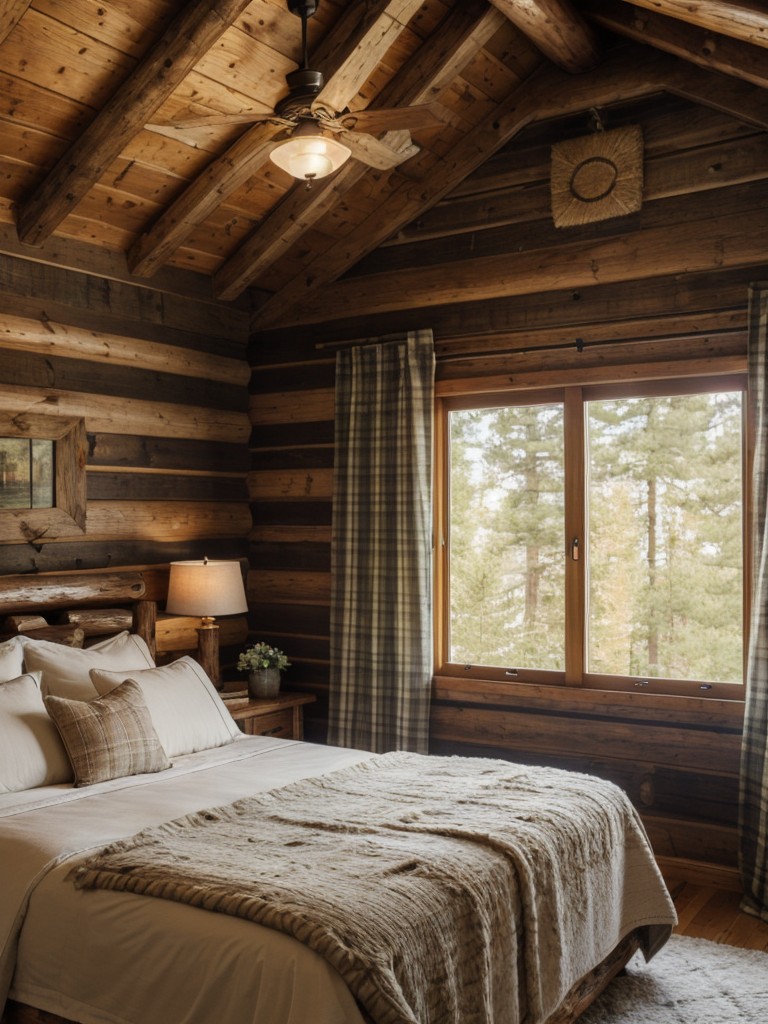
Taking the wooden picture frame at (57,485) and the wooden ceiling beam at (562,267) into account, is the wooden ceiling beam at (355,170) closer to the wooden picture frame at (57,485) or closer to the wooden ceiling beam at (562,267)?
the wooden ceiling beam at (562,267)

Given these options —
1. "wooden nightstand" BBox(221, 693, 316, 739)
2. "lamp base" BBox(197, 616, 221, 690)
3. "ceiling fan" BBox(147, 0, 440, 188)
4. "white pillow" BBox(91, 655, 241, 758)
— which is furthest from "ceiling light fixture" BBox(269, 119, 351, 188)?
"wooden nightstand" BBox(221, 693, 316, 739)

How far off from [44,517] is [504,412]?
2286 mm

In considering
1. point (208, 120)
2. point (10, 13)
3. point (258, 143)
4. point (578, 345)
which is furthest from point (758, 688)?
point (10, 13)

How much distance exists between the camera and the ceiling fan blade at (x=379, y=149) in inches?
149

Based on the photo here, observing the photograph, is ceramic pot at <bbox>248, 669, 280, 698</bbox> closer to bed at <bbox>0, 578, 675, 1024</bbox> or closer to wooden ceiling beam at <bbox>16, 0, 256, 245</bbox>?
bed at <bbox>0, 578, 675, 1024</bbox>

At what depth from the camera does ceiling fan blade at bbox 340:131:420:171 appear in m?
3.79

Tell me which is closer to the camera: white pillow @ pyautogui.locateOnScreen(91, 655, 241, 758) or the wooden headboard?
white pillow @ pyautogui.locateOnScreen(91, 655, 241, 758)

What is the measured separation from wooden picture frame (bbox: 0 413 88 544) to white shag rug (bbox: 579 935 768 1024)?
2997 millimetres

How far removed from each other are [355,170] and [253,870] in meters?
3.50

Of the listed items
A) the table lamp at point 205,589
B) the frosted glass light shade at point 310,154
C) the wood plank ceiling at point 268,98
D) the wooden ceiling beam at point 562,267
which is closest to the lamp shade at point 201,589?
the table lamp at point 205,589

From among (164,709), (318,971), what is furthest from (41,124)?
(318,971)

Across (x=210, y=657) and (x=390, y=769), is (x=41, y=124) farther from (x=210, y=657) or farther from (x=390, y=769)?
(x=390, y=769)

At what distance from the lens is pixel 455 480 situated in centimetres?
510

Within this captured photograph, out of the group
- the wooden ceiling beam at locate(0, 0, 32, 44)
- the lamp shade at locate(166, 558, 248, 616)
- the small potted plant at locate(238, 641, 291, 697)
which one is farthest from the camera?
the small potted plant at locate(238, 641, 291, 697)
